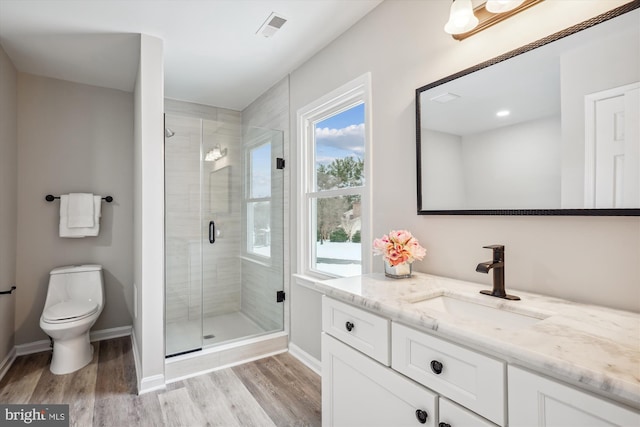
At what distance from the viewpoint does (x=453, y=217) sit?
5.14ft

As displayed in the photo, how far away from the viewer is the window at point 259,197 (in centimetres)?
308

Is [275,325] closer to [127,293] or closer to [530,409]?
[127,293]

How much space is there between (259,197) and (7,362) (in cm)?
238

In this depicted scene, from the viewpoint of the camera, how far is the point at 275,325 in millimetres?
2973

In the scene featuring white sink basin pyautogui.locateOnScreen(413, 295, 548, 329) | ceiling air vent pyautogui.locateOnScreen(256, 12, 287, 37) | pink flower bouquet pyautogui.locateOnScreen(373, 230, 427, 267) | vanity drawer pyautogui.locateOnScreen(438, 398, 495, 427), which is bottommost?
vanity drawer pyautogui.locateOnScreen(438, 398, 495, 427)

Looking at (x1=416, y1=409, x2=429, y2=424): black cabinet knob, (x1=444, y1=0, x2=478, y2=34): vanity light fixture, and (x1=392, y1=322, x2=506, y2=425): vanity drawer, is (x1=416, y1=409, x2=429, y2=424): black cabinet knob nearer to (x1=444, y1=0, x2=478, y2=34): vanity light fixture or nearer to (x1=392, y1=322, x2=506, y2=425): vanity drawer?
(x1=392, y1=322, x2=506, y2=425): vanity drawer

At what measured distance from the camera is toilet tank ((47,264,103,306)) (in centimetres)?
283

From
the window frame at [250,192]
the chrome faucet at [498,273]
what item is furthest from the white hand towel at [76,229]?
the chrome faucet at [498,273]

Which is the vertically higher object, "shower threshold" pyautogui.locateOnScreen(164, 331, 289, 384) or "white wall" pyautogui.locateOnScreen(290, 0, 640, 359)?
"white wall" pyautogui.locateOnScreen(290, 0, 640, 359)

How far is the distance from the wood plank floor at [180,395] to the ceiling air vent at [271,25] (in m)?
2.46

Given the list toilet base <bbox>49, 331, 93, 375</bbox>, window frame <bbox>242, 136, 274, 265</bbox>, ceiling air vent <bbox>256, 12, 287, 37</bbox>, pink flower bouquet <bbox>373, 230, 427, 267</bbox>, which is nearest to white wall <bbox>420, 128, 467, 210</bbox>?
pink flower bouquet <bbox>373, 230, 427, 267</bbox>

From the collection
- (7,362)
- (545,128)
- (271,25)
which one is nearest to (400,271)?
(545,128)

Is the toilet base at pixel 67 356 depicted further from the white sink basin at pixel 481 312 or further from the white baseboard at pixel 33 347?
the white sink basin at pixel 481 312

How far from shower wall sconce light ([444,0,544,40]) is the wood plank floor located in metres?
2.15
